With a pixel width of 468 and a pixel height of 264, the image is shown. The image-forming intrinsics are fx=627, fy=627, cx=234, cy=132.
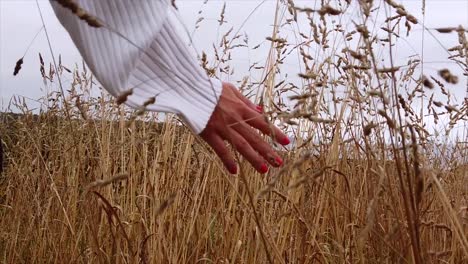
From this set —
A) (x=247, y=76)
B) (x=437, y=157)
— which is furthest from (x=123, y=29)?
(x=437, y=157)

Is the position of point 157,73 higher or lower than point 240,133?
higher

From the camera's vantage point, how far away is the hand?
3.42ft

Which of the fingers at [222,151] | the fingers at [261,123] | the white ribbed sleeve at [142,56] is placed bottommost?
the fingers at [222,151]

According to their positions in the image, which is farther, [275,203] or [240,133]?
[275,203]

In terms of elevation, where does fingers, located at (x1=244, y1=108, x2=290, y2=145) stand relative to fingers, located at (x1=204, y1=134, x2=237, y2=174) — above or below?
above

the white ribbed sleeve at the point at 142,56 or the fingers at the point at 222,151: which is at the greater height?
the white ribbed sleeve at the point at 142,56

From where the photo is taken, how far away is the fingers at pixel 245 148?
104 cm

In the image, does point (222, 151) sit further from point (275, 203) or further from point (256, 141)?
point (275, 203)

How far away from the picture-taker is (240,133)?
41.4 inches

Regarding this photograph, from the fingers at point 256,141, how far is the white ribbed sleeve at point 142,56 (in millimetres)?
64

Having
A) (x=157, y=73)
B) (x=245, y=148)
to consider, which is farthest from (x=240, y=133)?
(x=157, y=73)

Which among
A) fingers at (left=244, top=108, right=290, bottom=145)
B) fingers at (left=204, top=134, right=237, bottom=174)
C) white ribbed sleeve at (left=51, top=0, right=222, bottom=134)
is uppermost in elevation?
white ribbed sleeve at (left=51, top=0, right=222, bottom=134)

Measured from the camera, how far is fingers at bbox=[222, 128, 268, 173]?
104cm

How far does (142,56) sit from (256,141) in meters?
0.26
